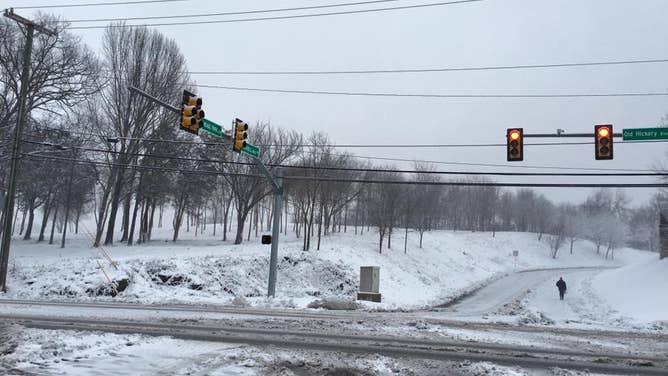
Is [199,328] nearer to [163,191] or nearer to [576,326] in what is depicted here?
[576,326]

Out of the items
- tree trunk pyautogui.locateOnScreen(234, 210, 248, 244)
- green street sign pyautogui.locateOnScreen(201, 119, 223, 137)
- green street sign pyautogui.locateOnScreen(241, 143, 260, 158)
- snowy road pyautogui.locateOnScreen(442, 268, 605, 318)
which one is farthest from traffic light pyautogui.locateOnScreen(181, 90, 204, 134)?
tree trunk pyautogui.locateOnScreen(234, 210, 248, 244)

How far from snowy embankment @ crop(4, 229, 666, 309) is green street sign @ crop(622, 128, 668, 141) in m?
13.3

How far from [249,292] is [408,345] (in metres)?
20.7

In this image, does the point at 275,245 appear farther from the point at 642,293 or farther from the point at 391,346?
the point at 642,293

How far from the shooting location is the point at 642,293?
98.3 ft

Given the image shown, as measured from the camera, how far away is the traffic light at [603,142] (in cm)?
1694

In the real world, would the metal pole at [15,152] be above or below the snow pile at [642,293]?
above

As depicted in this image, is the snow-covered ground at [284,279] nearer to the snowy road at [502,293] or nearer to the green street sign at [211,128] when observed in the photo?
the snowy road at [502,293]

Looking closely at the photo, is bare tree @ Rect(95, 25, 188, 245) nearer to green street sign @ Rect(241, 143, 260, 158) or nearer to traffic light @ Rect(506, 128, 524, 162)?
green street sign @ Rect(241, 143, 260, 158)

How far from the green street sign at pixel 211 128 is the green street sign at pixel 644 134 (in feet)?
45.1

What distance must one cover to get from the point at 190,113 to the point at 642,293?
27420 mm

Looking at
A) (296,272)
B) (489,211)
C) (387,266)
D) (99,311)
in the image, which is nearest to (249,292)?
(296,272)

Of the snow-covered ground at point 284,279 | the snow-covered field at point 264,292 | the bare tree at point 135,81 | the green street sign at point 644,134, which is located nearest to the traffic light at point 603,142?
the green street sign at point 644,134

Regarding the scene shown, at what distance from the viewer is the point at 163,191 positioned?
156 ft
